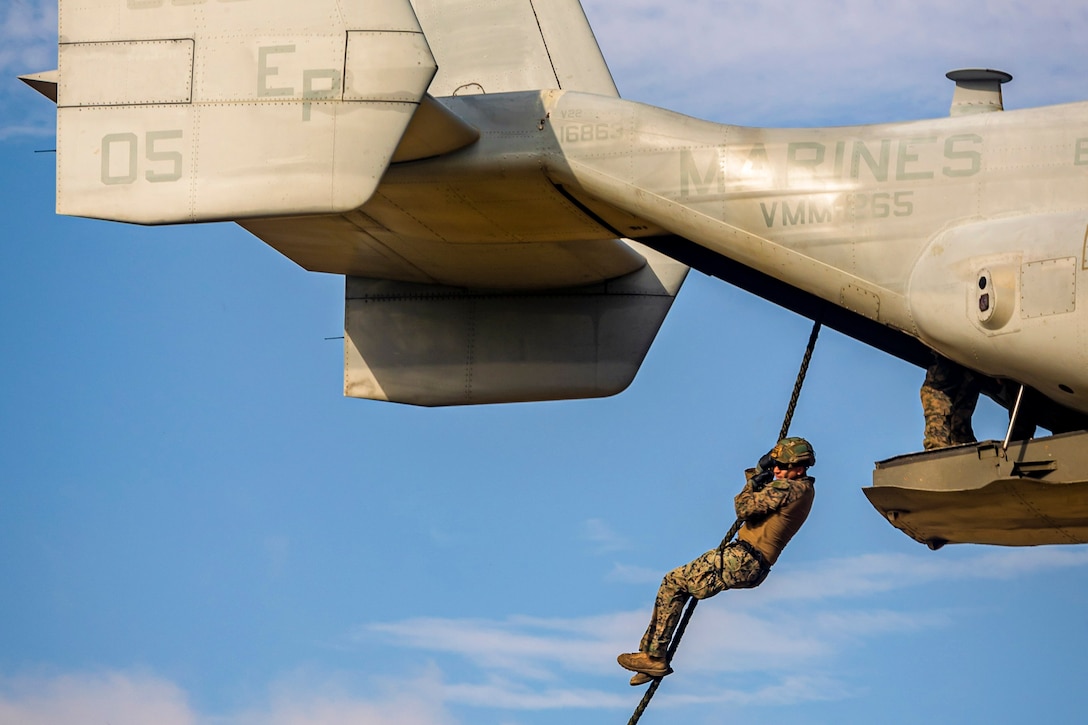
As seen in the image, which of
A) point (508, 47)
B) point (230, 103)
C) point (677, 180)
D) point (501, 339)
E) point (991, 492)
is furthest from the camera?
point (508, 47)

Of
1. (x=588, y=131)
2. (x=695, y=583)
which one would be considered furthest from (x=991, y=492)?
(x=588, y=131)

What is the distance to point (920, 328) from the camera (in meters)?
16.7

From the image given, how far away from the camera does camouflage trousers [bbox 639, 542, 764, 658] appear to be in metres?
18.4

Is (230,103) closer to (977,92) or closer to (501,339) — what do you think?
(501,339)

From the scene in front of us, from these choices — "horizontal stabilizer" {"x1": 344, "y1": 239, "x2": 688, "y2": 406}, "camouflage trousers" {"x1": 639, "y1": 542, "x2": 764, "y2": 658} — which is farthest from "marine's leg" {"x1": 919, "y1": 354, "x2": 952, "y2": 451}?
"horizontal stabilizer" {"x1": 344, "y1": 239, "x2": 688, "y2": 406}

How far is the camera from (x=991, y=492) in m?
16.6

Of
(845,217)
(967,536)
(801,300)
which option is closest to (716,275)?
(801,300)

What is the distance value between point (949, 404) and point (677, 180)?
3.68 meters

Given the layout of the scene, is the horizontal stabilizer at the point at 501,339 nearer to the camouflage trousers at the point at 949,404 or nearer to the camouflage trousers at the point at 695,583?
the camouflage trousers at the point at 695,583

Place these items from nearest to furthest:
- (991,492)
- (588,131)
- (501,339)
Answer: (991,492) < (588,131) < (501,339)

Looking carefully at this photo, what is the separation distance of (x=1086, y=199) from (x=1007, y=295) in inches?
54.2

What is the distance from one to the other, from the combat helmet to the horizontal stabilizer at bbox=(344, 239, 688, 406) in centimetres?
439

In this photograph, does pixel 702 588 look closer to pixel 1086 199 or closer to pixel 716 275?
pixel 716 275

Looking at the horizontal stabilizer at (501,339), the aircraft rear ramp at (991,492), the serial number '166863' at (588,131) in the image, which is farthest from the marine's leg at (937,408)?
the horizontal stabilizer at (501,339)
